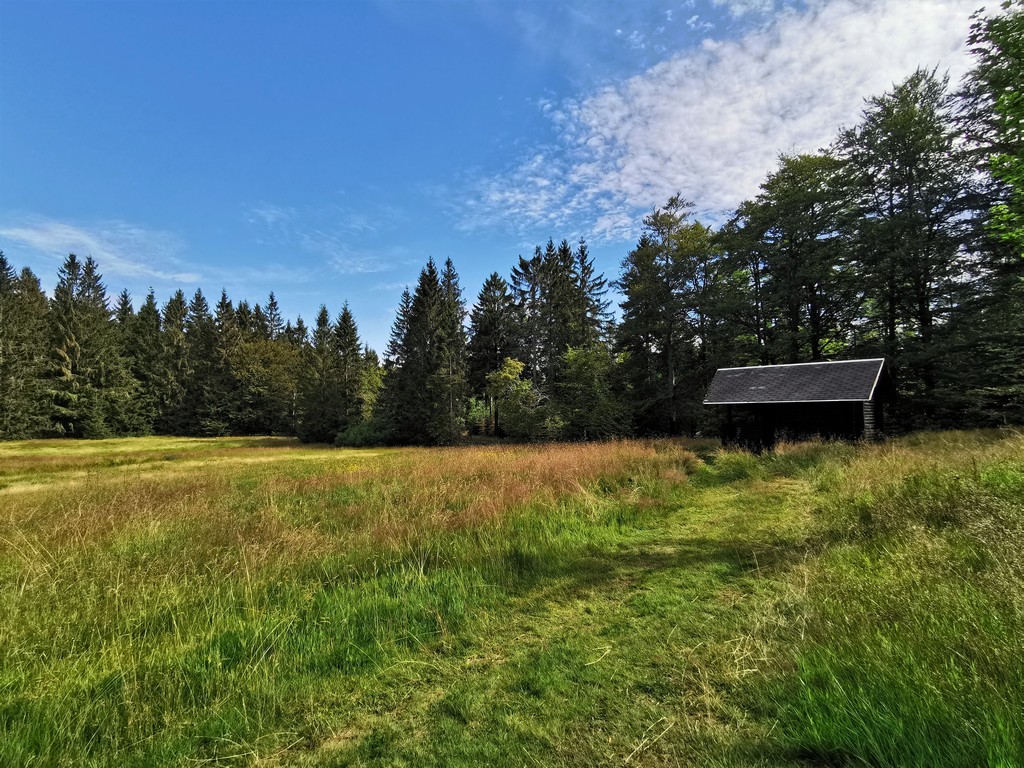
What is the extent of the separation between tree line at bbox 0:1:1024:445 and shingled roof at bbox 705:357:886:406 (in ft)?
15.7

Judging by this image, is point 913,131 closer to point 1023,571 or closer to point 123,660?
point 1023,571

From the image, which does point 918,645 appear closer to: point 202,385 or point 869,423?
point 869,423

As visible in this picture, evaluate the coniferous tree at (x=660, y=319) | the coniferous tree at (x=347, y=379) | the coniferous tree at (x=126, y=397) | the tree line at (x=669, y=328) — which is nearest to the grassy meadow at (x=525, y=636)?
the tree line at (x=669, y=328)

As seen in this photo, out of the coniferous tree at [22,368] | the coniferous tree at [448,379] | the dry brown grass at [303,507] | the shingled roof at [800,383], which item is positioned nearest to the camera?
the dry brown grass at [303,507]

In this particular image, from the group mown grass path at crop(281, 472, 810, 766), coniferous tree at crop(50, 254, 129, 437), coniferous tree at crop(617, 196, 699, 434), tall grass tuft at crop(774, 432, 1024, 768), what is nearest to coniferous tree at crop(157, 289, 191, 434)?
coniferous tree at crop(50, 254, 129, 437)

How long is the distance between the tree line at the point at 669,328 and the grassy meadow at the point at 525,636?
11.1m

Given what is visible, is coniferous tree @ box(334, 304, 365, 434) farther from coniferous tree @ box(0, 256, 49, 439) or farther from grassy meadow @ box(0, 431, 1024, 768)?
grassy meadow @ box(0, 431, 1024, 768)

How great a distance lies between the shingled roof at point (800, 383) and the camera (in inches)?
648

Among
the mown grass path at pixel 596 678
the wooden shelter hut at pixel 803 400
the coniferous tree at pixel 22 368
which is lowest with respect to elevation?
the mown grass path at pixel 596 678

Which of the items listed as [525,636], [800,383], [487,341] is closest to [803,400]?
[800,383]

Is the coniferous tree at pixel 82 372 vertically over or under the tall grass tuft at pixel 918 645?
over

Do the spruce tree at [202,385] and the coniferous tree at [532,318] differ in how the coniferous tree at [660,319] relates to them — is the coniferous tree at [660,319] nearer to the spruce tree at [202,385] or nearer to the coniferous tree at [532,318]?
the coniferous tree at [532,318]

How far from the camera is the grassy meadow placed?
223cm

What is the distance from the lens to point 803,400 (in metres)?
17.1
